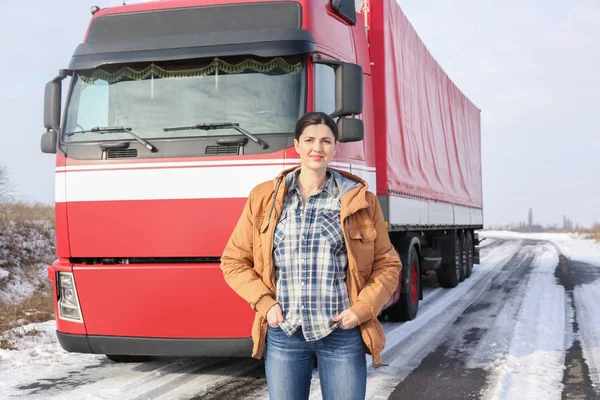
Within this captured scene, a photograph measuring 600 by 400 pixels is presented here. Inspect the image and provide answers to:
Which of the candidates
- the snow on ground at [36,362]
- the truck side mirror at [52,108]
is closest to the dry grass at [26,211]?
the snow on ground at [36,362]

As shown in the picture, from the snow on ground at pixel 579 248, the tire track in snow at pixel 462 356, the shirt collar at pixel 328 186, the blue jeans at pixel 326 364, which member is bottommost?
the tire track in snow at pixel 462 356

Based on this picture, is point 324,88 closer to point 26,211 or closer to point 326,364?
point 326,364

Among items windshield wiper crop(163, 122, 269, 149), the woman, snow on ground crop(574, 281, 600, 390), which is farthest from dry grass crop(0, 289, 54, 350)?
snow on ground crop(574, 281, 600, 390)

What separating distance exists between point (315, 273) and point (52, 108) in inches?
149

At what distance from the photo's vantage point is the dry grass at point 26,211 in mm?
16609

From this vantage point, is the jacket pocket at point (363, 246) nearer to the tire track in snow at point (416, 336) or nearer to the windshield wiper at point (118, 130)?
the tire track in snow at point (416, 336)

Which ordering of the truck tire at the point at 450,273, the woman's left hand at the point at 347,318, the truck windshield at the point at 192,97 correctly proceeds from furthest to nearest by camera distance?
the truck tire at the point at 450,273 < the truck windshield at the point at 192,97 < the woman's left hand at the point at 347,318

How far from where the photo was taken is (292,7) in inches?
199

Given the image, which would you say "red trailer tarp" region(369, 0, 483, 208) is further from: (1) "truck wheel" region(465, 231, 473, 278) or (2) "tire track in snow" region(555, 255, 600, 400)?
(2) "tire track in snow" region(555, 255, 600, 400)

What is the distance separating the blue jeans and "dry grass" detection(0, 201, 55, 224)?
15425mm

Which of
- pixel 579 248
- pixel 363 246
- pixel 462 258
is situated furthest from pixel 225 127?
pixel 579 248

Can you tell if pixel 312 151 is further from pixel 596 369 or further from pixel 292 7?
pixel 596 369

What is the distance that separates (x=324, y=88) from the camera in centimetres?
495

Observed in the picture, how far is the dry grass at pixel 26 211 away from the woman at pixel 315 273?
1529 centimetres
